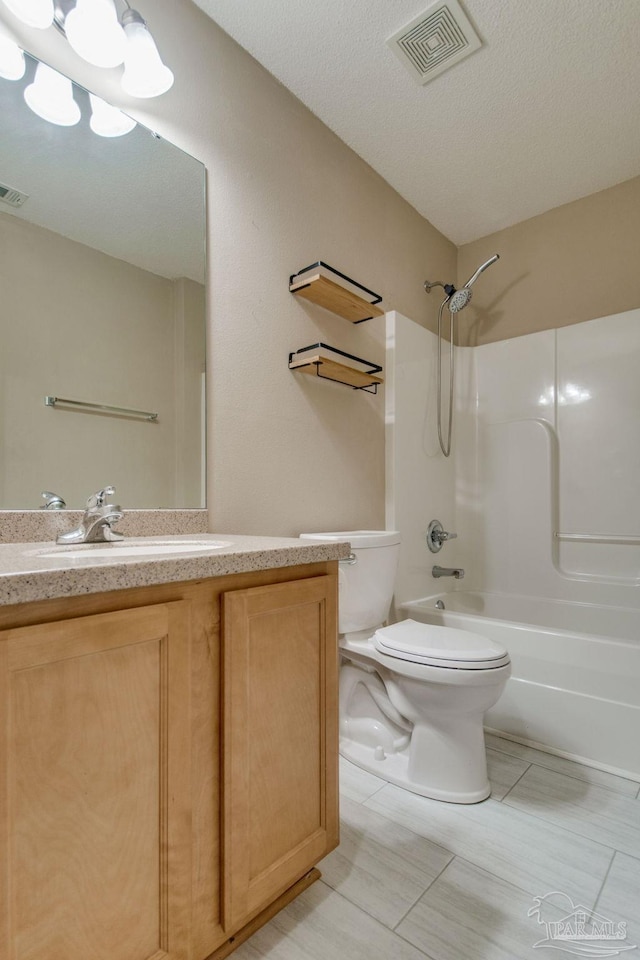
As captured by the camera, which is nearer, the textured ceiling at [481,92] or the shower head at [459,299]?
the textured ceiling at [481,92]

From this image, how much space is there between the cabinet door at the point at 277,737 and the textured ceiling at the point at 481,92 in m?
1.86

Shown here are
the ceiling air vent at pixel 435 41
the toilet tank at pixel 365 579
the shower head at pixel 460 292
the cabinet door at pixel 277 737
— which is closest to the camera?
the cabinet door at pixel 277 737

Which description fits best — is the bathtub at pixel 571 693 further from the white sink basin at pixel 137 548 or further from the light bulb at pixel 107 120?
the light bulb at pixel 107 120

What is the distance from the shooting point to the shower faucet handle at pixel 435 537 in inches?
99.3

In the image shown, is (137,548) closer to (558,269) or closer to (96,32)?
(96,32)

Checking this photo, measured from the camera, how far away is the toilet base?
1492 millimetres

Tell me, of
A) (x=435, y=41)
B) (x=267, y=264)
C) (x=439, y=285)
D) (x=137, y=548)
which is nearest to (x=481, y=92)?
(x=435, y=41)

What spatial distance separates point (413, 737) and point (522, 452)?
5.47 feet

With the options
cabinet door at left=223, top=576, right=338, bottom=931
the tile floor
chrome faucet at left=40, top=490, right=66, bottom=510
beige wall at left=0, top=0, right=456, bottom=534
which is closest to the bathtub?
the tile floor

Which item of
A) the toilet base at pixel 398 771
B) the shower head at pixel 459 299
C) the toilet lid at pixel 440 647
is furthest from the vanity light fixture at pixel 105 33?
the toilet base at pixel 398 771

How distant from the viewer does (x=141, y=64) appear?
1271 mm

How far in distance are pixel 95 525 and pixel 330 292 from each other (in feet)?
4.12

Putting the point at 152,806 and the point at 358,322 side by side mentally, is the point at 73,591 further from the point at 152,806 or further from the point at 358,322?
the point at 358,322

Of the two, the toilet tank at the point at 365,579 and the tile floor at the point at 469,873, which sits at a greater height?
the toilet tank at the point at 365,579
